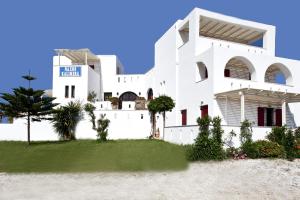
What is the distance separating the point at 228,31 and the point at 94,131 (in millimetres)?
13178

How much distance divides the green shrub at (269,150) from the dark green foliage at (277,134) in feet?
3.27

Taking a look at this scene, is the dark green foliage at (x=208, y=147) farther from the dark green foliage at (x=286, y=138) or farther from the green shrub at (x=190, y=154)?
the dark green foliage at (x=286, y=138)

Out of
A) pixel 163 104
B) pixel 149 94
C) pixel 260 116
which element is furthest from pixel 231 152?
pixel 149 94

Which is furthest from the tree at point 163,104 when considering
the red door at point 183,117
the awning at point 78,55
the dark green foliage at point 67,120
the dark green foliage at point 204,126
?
the awning at point 78,55

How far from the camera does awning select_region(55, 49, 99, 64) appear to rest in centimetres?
3189

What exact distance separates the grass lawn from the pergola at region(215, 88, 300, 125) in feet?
14.4

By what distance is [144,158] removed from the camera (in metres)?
16.2

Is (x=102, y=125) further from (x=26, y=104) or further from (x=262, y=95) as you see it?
(x=262, y=95)

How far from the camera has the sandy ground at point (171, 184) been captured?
10.6 metres

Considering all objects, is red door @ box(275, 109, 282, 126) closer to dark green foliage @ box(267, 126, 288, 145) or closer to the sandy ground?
dark green foliage @ box(267, 126, 288, 145)

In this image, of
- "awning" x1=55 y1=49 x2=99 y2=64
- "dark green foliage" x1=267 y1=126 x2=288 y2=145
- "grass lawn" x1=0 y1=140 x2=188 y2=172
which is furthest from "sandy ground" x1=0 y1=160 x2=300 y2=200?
"awning" x1=55 y1=49 x2=99 y2=64

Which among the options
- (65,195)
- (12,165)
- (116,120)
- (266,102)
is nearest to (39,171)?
(12,165)

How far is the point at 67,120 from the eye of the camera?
2555 cm

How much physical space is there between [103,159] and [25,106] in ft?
32.2
